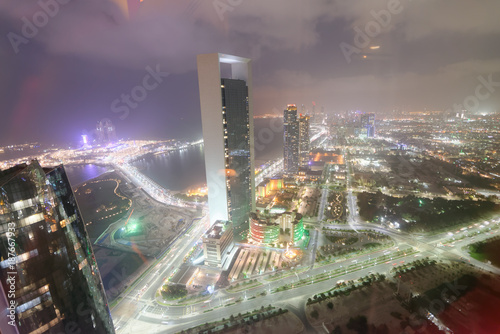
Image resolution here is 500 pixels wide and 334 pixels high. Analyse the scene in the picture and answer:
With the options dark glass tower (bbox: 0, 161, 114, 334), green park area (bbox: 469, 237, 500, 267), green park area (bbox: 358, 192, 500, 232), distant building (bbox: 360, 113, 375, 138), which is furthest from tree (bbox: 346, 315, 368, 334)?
distant building (bbox: 360, 113, 375, 138)

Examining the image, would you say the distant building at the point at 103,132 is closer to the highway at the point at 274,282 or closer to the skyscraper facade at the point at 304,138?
the skyscraper facade at the point at 304,138

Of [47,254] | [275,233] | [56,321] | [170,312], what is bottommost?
[170,312]

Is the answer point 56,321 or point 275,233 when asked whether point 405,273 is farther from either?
point 56,321

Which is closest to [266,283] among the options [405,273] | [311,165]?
[405,273]

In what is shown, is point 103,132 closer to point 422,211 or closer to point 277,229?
point 277,229

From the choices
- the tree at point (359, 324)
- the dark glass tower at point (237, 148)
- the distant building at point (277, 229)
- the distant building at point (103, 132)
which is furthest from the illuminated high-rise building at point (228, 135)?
the distant building at point (103, 132)

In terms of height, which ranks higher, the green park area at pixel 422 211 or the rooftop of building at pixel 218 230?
the rooftop of building at pixel 218 230
